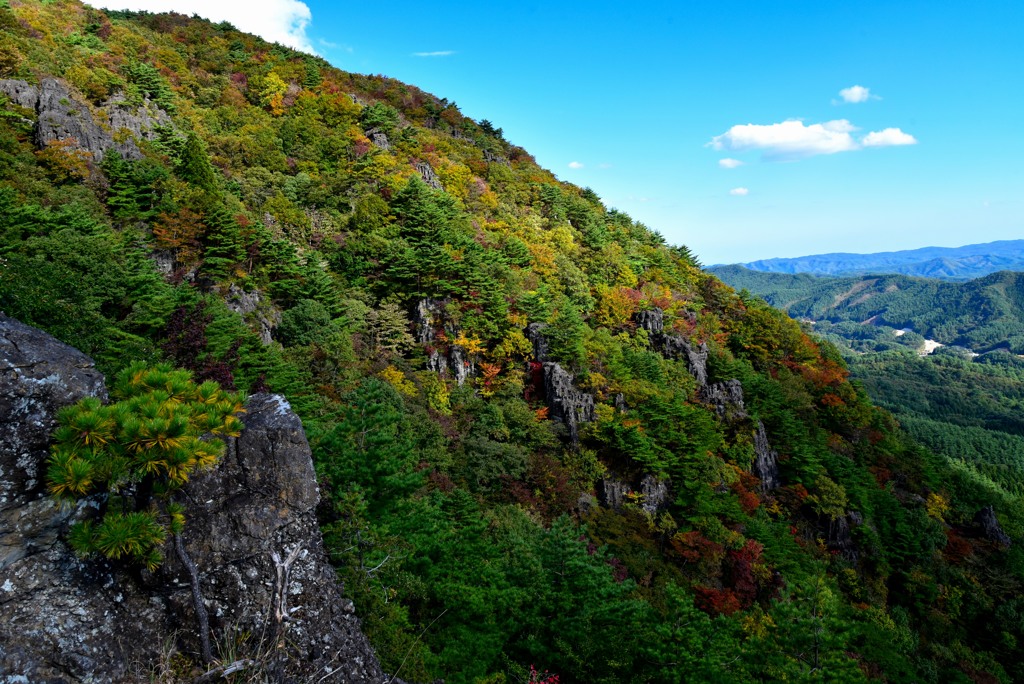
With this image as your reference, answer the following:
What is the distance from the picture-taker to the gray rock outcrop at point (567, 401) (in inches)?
1060

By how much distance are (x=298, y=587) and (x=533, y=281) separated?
2874 cm

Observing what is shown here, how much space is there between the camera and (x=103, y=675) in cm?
523

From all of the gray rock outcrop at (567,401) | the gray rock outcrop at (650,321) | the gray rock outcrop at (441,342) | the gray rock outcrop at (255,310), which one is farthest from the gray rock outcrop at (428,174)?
the gray rock outcrop at (567,401)

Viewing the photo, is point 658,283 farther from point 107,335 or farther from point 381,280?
point 107,335

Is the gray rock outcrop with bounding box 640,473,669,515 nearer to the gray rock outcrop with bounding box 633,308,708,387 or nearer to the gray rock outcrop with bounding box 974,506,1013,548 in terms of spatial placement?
the gray rock outcrop with bounding box 633,308,708,387

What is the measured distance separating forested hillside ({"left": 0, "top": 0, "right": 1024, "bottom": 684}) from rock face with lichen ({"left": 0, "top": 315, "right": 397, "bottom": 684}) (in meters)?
0.77

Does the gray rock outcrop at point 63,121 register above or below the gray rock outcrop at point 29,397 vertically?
above

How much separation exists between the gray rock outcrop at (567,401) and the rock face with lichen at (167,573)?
2070cm

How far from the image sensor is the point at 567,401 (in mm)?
27188

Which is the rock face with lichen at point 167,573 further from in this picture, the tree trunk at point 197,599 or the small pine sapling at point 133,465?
the small pine sapling at point 133,465

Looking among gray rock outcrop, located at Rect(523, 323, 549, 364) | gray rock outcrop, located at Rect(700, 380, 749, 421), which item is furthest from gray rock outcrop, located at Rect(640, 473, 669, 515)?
gray rock outcrop, located at Rect(700, 380, 749, 421)

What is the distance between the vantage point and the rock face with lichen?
516cm

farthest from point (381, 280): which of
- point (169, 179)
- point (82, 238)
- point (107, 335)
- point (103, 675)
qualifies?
point (103, 675)

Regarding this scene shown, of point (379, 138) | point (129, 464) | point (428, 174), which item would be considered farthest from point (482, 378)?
point (379, 138)
